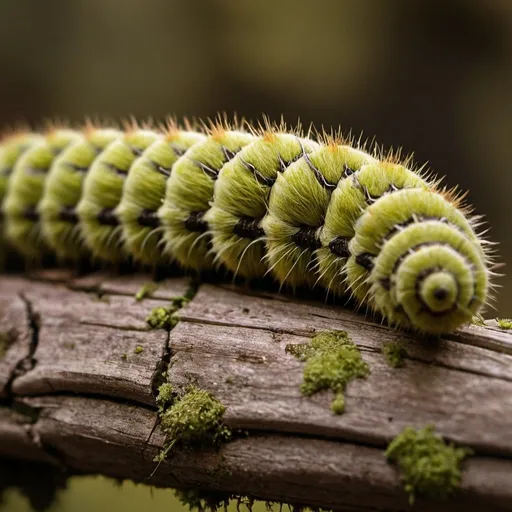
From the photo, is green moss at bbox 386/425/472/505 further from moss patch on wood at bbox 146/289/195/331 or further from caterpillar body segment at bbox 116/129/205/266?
caterpillar body segment at bbox 116/129/205/266

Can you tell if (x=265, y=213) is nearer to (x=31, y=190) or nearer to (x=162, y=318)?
(x=162, y=318)

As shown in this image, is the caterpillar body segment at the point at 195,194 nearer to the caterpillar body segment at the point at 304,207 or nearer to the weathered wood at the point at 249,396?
the weathered wood at the point at 249,396

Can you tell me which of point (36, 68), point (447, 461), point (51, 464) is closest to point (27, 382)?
point (51, 464)

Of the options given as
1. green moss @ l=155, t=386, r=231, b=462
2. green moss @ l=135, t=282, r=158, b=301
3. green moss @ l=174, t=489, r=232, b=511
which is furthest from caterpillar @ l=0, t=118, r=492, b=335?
green moss @ l=174, t=489, r=232, b=511

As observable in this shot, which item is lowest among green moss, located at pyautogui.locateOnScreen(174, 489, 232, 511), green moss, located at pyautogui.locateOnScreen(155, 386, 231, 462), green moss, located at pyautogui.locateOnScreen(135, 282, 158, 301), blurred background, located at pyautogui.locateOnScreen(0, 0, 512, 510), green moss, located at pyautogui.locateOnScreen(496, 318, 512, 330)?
green moss, located at pyautogui.locateOnScreen(174, 489, 232, 511)

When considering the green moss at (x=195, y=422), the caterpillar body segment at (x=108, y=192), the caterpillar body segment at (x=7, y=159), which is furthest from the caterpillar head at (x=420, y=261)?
the caterpillar body segment at (x=7, y=159)

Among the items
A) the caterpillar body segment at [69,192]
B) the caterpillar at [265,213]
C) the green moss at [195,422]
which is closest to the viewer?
the caterpillar at [265,213]
